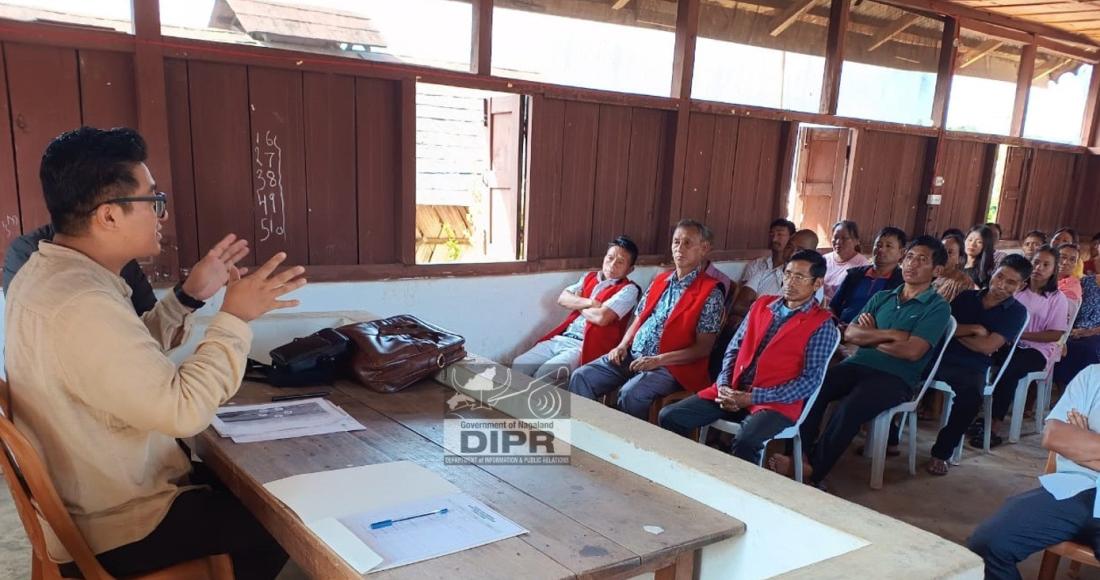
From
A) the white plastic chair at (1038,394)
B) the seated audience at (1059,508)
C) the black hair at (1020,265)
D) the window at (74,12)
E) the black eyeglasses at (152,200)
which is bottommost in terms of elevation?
the white plastic chair at (1038,394)

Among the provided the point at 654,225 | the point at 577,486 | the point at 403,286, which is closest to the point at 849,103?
the point at 654,225

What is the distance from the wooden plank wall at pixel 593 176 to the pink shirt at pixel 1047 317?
7.42ft

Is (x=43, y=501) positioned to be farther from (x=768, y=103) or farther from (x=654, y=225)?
(x=768, y=103)

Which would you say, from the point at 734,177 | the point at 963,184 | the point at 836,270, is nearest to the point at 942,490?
the point at 836,270

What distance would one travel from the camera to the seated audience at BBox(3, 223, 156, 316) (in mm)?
2230

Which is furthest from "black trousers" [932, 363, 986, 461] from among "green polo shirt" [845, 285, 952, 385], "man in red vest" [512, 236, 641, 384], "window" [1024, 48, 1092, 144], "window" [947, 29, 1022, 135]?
"window" [1024, 48, 1092, 144]

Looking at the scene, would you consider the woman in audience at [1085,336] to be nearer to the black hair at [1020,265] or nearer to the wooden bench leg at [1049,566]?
the black hair at [1020,265]

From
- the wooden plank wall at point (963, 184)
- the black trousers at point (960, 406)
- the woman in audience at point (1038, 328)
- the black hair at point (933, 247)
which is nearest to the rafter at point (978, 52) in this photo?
the wooden plank wall at point (963, 184)

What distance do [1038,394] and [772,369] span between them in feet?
7.84

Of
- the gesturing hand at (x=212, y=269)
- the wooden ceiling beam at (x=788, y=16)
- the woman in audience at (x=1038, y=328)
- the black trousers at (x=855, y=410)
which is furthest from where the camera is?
the wooden ceiling beam at (x=788, y=16)

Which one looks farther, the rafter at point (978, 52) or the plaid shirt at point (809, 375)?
the rafter at point (978, 52)

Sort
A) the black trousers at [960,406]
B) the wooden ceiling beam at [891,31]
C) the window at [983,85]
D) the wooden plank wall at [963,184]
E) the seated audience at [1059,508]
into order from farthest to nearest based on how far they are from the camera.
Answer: the wooden plank wall at [963,184] → the window at [983,85] → the wooden ceiling beam at [891,31] → the black trousers at [960,406] → the seated audience at [1059,508]

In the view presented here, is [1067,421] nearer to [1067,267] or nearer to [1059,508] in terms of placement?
[1059,508]

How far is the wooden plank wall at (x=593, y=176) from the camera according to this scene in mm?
4344
